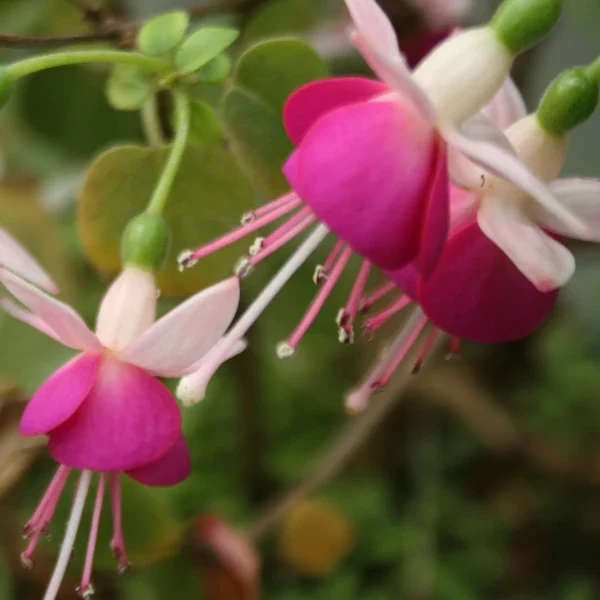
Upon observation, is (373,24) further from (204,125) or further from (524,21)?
(204,125)

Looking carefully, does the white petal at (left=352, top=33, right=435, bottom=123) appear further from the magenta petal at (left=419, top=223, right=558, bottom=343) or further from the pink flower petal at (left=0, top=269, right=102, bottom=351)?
the pink flower petal at (left=0, top=269, right=102, bottom=351)

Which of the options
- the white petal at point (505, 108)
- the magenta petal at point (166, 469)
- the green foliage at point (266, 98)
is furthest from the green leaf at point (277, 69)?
the magenta petal at point (166, 469)

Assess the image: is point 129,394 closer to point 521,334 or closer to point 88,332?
point 88,332

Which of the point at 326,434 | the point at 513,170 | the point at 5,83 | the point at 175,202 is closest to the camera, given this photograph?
the point at 513,170

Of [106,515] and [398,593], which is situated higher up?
[106,515]

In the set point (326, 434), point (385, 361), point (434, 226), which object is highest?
point (434, 226)

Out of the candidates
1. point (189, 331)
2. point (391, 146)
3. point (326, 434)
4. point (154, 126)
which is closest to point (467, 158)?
point (391, 146)

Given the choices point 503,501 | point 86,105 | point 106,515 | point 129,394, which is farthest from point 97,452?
point 503,501
